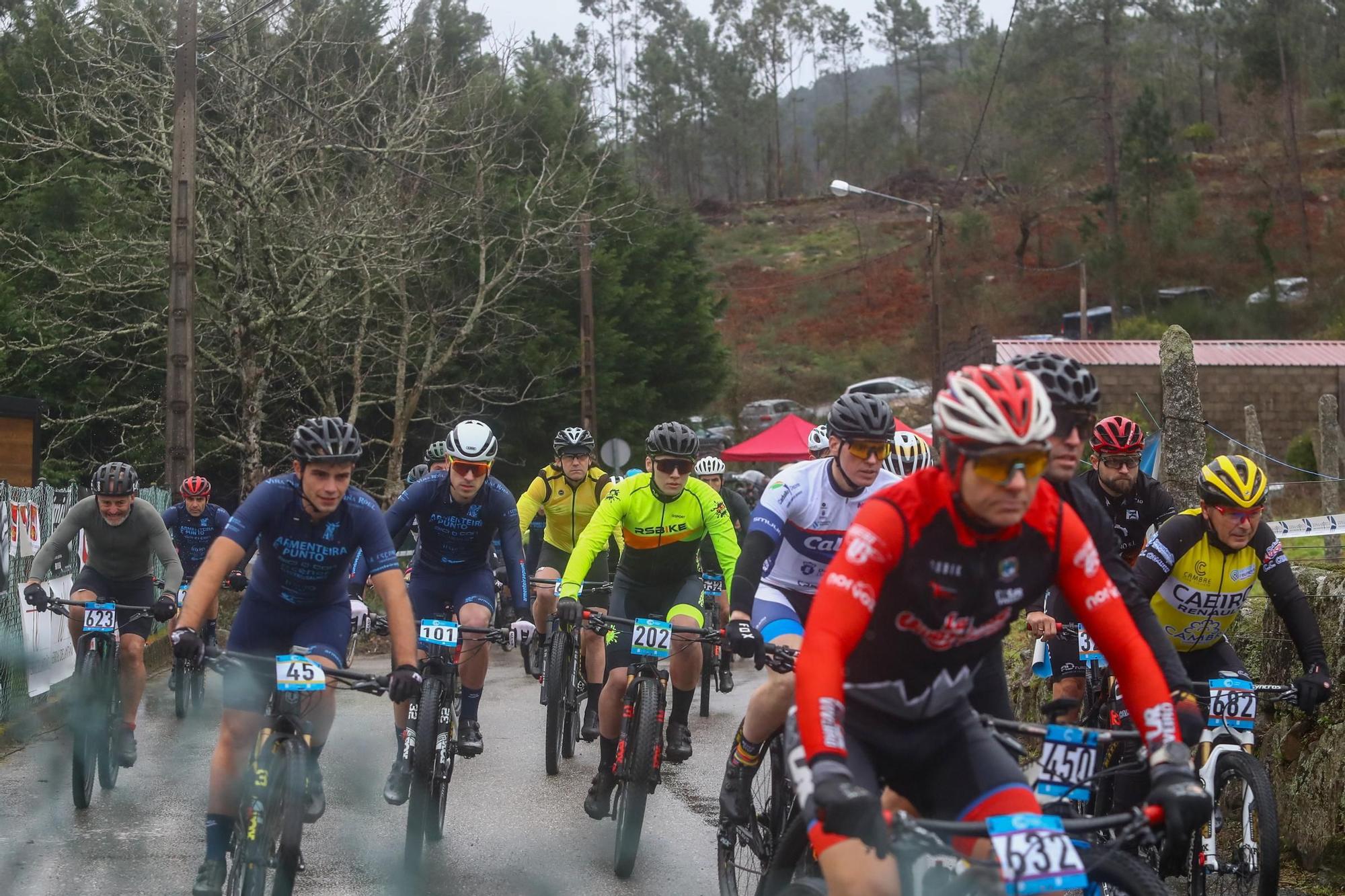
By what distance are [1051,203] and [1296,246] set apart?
44.0ft

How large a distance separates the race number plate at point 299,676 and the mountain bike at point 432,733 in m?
1.45

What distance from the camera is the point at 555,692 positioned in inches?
401

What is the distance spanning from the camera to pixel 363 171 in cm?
3177

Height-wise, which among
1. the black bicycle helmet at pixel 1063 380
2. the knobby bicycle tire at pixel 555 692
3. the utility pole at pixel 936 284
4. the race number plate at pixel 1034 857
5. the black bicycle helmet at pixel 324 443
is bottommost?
the knobby bicycle tire at pixel 555 692

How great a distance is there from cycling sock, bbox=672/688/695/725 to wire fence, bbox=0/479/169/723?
490cm

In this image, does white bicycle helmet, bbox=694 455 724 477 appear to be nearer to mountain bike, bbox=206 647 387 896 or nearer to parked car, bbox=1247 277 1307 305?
mountain bike, bbox=206 647 387 896

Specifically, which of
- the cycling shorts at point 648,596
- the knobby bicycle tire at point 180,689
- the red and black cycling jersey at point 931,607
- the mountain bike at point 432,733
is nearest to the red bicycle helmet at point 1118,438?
the cycling shorts at point 648,596

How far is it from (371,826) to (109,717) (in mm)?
2125

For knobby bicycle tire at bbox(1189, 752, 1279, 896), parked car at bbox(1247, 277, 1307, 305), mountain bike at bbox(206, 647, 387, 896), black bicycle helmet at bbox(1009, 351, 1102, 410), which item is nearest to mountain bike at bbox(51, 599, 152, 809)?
mountain bike at bbox(206, 647, 387, 896)

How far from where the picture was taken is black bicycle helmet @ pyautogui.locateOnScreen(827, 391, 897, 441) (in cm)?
633

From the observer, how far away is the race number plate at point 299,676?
19.1ft

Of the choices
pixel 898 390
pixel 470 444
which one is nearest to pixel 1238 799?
pixel 470 444

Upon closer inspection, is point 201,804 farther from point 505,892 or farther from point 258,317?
point 258,317

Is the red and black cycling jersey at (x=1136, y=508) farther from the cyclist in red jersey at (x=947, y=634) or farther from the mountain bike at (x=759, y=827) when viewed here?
the cyclist in red jersey at (x=947, y=634)
